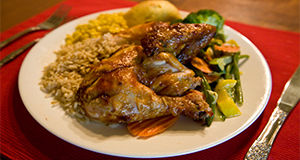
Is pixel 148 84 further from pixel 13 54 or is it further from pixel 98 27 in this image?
pixel 13 54

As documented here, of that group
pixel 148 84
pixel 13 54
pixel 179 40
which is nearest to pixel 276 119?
pixel 179 40

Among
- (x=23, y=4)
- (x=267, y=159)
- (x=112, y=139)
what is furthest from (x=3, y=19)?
(x=267, y=159)

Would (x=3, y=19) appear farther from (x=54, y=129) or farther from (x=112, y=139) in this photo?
(x=112, y=139)

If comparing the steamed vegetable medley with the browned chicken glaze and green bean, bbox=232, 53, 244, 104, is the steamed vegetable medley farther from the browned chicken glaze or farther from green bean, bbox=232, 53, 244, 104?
the browned chicken glaze

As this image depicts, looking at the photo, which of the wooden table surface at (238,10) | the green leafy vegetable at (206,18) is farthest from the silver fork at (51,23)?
the green leafy vegetable at (206,18)

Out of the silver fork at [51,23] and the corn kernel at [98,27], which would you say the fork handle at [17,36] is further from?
the corn kernel at [98,27]

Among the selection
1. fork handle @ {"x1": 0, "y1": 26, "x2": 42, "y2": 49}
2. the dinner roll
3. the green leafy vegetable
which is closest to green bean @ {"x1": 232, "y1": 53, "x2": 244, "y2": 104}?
the green leafy vegetable

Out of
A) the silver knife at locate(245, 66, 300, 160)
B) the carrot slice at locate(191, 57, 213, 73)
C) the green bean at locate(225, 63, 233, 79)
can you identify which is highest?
the carrot slice at locate(191, 57, 213, 73)
